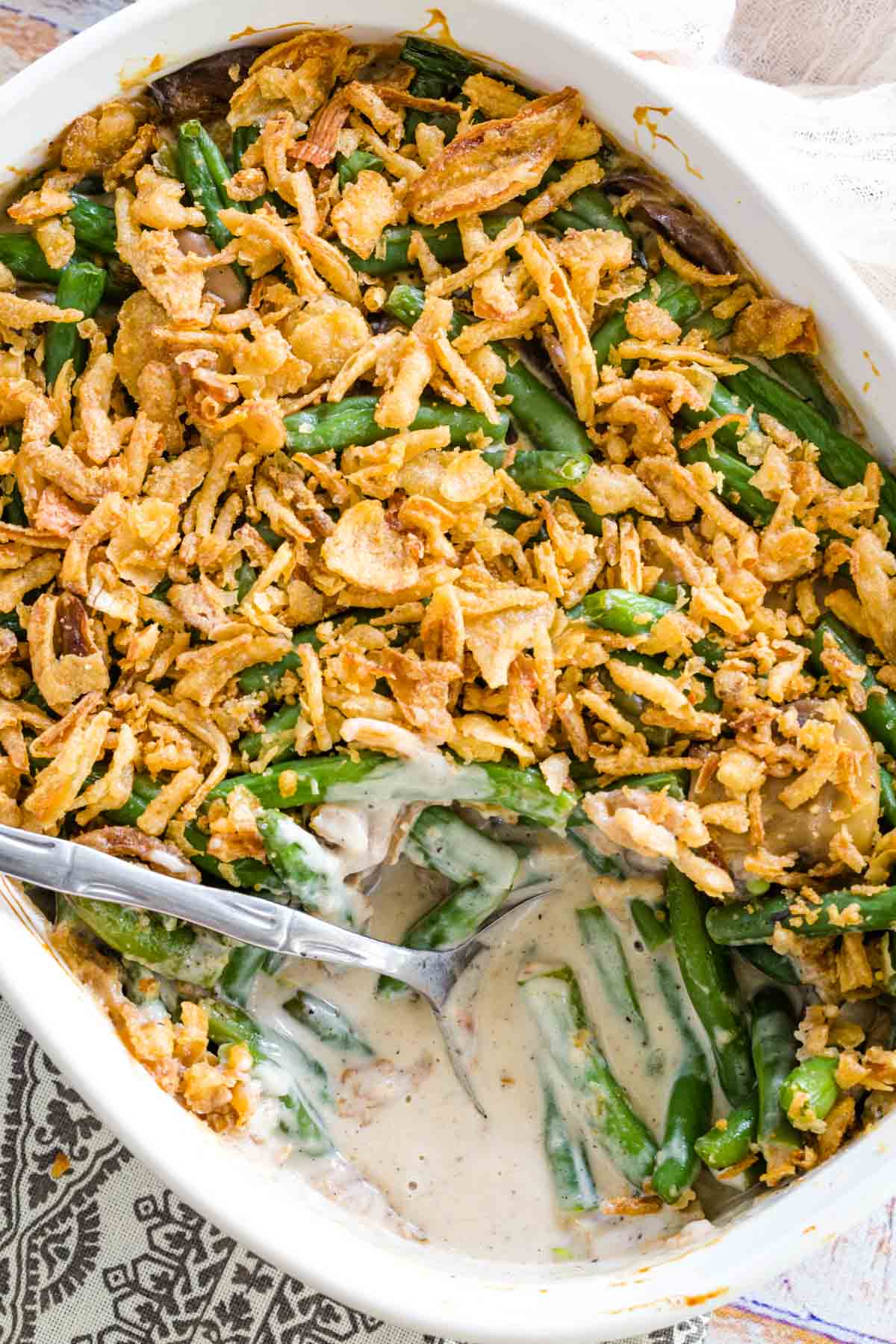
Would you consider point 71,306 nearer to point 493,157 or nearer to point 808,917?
point 493,157

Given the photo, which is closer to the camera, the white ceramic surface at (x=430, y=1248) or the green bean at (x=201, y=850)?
the white ceramic surface at (x=430, y=1248)

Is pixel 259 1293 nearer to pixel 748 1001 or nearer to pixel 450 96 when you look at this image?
pixel 748 1001

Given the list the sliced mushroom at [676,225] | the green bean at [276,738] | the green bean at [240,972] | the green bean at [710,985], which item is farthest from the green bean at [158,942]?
the sliced mushroom at [676,225]

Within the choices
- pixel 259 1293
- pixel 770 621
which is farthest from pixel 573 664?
pixel 259 1293

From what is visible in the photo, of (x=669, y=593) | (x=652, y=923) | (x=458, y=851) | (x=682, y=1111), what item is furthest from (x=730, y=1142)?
(x=669, y=593)

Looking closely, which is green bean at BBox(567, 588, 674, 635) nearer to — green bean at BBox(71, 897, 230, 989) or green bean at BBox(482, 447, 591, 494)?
green bean at BBox(482, 447, 591, 494)

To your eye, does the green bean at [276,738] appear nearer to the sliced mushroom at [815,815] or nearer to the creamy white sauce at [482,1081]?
the creamy white sauce at [482,1081]
